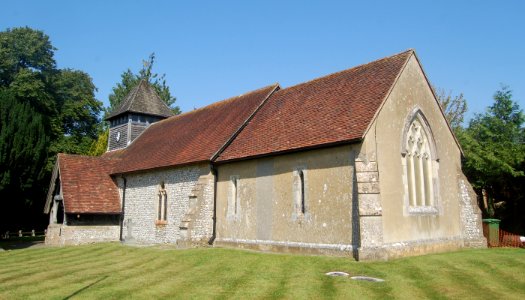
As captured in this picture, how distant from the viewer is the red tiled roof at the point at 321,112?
49.4ft

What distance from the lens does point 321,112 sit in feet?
56.1

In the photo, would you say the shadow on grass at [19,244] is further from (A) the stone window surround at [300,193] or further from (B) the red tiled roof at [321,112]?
(A) the stone window surround at [300,193]

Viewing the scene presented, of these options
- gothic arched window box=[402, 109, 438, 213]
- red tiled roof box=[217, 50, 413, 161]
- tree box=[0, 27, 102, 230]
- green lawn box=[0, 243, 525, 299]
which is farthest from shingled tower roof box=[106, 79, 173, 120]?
gothic arched window box=[402, 109, 438, 213]

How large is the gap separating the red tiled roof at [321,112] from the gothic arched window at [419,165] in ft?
6.48

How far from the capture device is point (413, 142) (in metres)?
16.5

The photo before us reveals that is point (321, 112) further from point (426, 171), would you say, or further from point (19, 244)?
point (19, 244)

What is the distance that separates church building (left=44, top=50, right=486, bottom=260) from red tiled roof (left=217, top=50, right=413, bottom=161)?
0.22ft

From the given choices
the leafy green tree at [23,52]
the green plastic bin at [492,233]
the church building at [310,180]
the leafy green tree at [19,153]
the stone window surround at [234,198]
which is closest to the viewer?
the church building at [310,180]

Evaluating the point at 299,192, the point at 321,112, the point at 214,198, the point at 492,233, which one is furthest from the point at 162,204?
the point at 492,233

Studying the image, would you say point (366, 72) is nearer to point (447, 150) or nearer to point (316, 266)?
point (447, 150)

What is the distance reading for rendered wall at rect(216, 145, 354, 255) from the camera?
14359 millimetres

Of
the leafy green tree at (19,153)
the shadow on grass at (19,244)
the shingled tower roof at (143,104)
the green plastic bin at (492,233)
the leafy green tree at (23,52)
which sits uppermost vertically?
the leafy green tree at (23,52)

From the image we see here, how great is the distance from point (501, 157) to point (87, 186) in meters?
23.4

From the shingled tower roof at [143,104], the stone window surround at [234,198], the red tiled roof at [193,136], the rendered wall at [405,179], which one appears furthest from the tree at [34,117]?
the rendered wall at [405,179]
